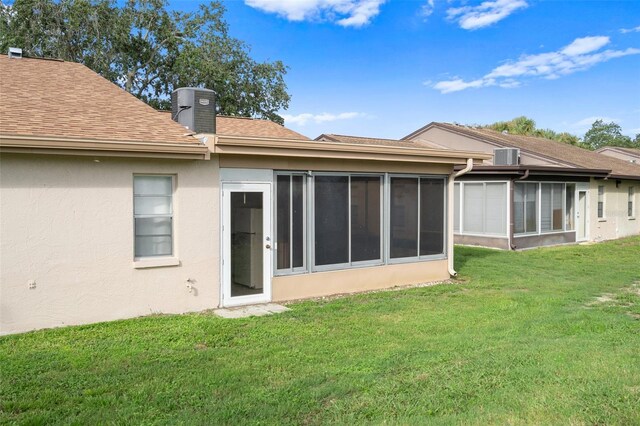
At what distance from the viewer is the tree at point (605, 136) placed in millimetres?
73375

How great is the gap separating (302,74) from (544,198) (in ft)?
44.5

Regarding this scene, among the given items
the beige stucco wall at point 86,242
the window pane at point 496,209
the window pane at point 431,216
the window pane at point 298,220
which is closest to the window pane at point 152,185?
the beige stucco wall at point 86,242

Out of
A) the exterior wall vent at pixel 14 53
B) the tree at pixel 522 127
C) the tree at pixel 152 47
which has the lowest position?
the exterior wall vent at pixel 14 53

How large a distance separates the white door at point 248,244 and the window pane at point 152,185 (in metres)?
1.01

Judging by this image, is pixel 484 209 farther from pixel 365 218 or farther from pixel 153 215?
pixel 153 215

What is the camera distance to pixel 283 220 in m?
9.33

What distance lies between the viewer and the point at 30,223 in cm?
709

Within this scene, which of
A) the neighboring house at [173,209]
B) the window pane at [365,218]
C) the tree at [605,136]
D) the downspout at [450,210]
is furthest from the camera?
the tree at [605,136]

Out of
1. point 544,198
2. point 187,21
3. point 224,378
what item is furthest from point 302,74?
point 224,378

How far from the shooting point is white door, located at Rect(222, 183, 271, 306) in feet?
29.0

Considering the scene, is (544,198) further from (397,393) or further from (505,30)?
(397,393)

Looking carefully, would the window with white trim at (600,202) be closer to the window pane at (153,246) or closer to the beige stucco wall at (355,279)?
the beige stucco wall at (355,279)

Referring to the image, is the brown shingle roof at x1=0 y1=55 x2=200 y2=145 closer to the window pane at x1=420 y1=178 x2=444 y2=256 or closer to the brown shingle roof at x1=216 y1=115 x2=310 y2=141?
the brown shingle roof at x1=216 y1=115 x2=310 y2=141

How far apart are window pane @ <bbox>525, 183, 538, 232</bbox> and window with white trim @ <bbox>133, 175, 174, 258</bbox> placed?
555 inches
